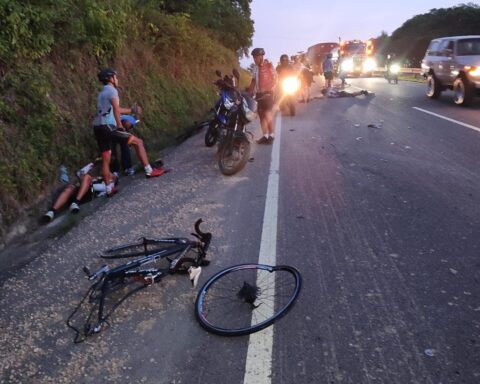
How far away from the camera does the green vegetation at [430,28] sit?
173ft

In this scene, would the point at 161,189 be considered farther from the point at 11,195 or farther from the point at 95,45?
the point at 95,45

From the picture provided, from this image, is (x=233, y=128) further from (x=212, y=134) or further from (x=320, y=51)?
(x=320, y=51)

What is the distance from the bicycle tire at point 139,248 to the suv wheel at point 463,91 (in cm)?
1272

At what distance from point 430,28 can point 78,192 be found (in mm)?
64054

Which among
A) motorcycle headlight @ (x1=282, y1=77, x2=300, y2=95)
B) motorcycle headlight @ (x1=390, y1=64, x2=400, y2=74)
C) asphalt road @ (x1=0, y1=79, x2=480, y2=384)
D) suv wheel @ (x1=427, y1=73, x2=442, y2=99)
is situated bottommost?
motorcycle headlight @ (x1=390, y1=64, x2=400, y2=74)

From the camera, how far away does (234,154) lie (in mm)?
7770

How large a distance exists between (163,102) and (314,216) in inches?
308

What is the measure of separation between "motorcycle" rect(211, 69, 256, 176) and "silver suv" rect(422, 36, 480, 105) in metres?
9.04

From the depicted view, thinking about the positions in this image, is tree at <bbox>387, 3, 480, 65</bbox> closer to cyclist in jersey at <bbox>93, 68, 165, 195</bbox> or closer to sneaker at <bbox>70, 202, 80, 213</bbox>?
cyclist in jersey at <bbox>93, 68, 165, 195</bbox>

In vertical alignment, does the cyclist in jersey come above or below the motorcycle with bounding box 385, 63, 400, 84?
above

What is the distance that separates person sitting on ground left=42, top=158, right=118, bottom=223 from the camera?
20.2 feet

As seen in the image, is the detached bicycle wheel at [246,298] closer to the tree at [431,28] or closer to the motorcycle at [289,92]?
the motorcycle at [289,92]

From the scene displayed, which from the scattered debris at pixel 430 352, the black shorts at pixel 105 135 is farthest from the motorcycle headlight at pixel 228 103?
the scattered debris at pixel 430 352

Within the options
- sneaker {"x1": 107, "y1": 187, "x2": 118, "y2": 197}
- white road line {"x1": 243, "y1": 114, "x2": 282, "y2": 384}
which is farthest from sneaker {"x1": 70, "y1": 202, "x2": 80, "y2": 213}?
white road line {"x1": 243, "y1": 114, "x2": 282, "y2": 384}
